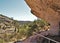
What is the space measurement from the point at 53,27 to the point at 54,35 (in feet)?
1.94

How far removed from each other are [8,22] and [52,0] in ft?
105

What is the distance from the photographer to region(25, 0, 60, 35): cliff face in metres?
7.53

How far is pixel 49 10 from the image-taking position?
7961 mm

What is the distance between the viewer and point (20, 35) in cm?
2614

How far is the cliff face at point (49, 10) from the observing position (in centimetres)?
753

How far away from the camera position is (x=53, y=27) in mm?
9047

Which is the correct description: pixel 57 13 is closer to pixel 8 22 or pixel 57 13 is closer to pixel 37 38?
pixel 37 38

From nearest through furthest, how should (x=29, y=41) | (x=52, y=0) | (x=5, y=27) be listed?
1. (x=52, y=0)
2. (x=29, y=41)
3. (x=5, y=27)

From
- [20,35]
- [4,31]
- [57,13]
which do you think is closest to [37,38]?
[57,13]

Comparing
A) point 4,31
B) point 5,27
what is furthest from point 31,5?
point 5,27

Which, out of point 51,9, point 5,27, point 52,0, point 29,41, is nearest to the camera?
point 52,0

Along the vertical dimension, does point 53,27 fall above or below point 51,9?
below

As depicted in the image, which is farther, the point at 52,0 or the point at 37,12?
the point at 37,12

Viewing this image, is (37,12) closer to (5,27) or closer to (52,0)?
(52,0)
